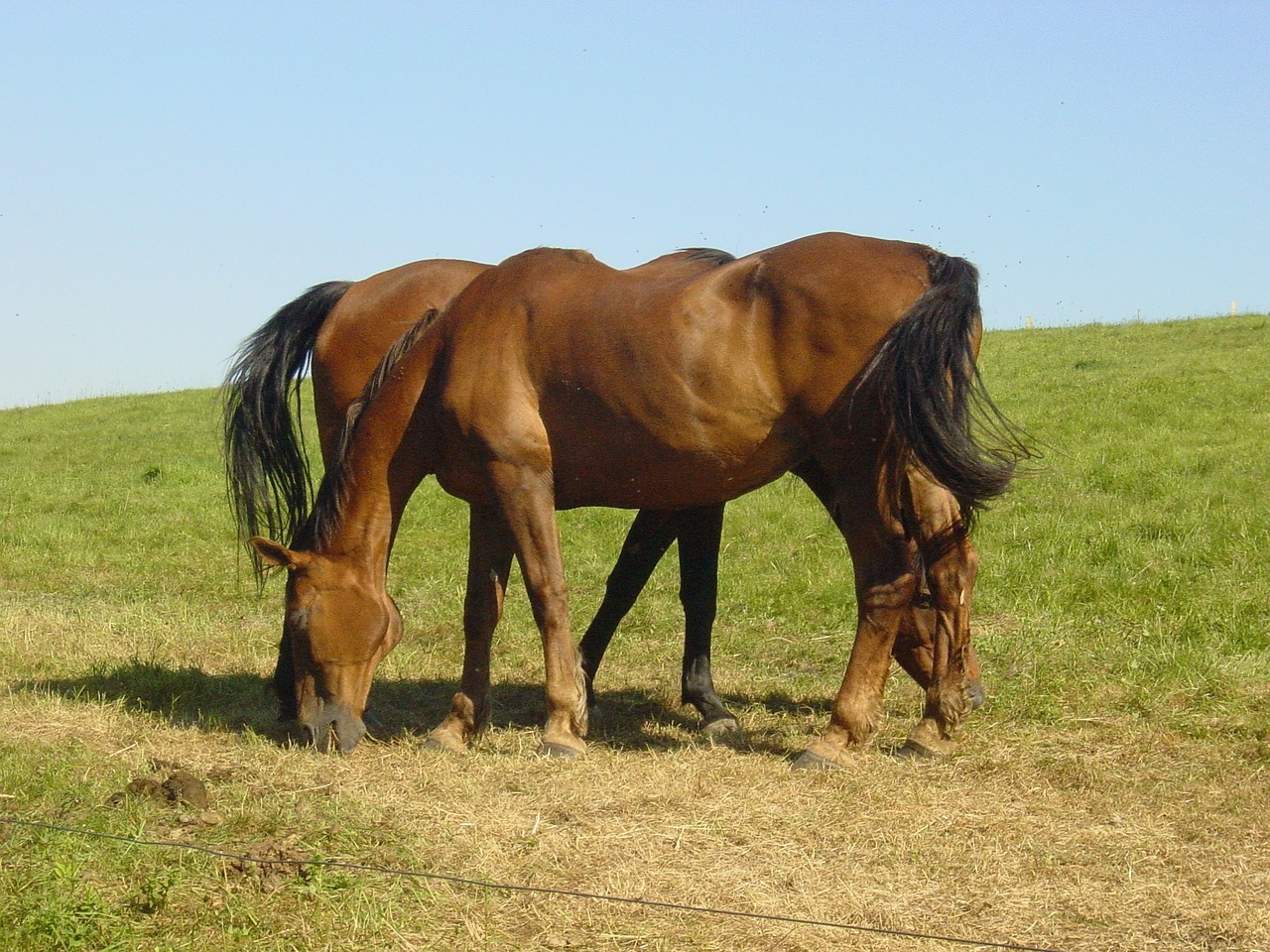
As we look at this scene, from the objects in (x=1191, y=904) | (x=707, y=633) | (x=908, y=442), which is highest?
(x=908, y=442)

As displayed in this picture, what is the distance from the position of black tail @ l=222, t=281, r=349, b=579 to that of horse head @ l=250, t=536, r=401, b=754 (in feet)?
3.47

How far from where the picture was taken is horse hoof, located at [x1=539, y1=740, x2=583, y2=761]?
526 cm

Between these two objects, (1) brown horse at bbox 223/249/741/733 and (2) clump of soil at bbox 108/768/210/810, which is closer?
(2) clump of soil at bbox 108/768/210/810

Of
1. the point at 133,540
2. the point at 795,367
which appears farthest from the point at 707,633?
the point at 133,540

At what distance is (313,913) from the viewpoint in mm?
3545

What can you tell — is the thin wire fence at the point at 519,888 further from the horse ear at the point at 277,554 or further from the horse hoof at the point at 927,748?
the horse hoof at the point at 927,748

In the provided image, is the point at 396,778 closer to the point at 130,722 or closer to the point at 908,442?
the point at 130,722

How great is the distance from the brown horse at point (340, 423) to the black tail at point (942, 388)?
148 centimetres

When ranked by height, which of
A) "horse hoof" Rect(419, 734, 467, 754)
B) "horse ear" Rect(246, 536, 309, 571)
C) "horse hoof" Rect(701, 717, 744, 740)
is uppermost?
"horse ear" Rect(246, 536, 309, 571)

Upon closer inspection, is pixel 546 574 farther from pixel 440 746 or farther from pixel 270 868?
pixel 270 868

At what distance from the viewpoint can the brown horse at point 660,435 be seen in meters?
5.01

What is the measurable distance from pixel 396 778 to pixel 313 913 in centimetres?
148

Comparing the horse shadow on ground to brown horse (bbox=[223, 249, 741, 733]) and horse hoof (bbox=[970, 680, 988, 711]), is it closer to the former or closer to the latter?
brown horse (bbox=[223, 249, 741, 733])

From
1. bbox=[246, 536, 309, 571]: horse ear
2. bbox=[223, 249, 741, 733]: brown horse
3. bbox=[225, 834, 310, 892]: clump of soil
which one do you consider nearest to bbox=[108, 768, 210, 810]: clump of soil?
bbox=[225, 834, 310, 892]: clump of soil
